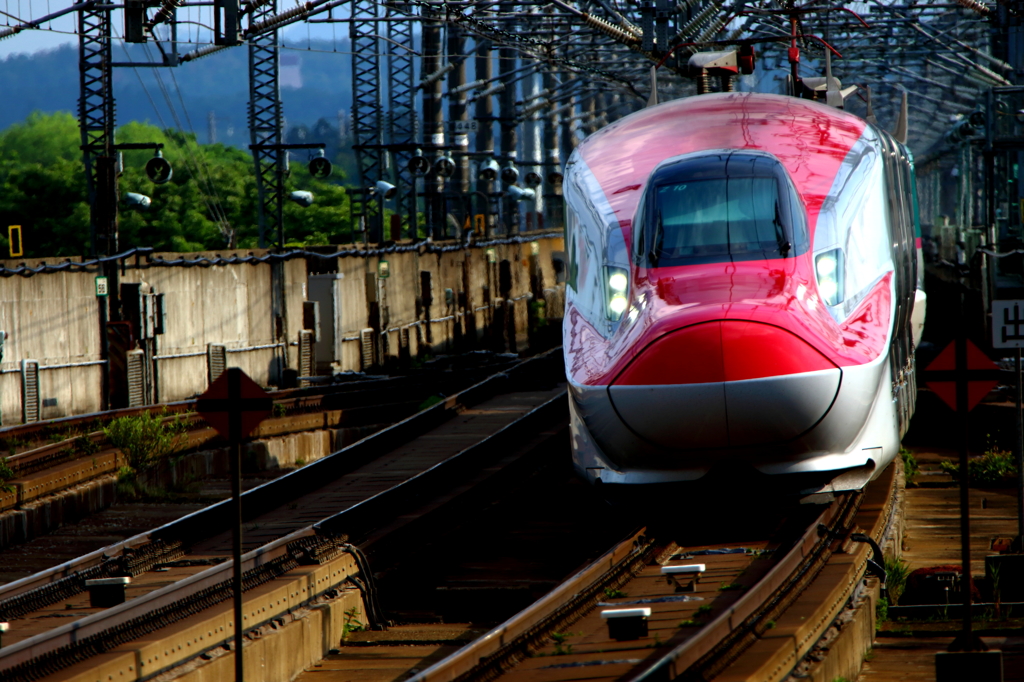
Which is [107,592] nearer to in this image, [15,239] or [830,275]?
[830,275]

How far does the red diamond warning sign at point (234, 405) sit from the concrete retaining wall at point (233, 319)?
48.1 ft

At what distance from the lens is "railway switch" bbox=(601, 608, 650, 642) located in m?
9.08

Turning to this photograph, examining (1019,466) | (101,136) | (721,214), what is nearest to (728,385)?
(721,214)

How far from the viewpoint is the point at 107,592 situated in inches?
403

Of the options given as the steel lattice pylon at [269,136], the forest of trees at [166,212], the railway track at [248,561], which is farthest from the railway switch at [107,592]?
the forest of trees at [166,212]

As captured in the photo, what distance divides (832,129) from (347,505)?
250 inches

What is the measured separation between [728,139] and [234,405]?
5189 mm

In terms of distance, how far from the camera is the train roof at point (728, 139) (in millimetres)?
11648

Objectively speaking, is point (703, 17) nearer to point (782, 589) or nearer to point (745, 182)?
point (745, 182)

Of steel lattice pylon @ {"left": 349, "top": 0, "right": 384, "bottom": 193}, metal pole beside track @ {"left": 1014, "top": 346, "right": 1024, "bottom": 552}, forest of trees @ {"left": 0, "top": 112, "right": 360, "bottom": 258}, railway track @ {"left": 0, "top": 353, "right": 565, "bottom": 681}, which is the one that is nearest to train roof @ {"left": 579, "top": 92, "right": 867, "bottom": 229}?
metal pole beside track @ {"left": 1014, "top": 346, "right": 1024, "bottom": 552}

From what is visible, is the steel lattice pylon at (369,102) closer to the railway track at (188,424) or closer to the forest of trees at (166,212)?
the railway track at (188,424)

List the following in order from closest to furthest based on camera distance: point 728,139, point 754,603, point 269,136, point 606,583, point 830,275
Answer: point 754,603
point 606,583
point 830,275
point 728,139
point 269,136

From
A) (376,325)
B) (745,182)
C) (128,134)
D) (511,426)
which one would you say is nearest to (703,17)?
(511,426)

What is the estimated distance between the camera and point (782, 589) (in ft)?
33.5
